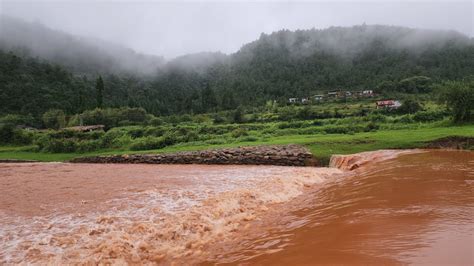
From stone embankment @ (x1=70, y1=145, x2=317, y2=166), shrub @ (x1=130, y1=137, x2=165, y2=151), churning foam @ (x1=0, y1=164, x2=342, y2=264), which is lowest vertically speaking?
churning foam @ (x1=0, y1=164, x2=342, y2=264)

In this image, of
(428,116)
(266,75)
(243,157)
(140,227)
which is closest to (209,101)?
(266,75)

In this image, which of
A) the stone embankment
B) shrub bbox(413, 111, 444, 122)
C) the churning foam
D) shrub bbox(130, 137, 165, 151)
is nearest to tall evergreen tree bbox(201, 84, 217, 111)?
shrub bbox(130, 137, 165, 151)

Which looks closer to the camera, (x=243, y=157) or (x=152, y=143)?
(x=243, y=157)

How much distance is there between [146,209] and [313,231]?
5022 millimetres

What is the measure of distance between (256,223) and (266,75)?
14498 cm

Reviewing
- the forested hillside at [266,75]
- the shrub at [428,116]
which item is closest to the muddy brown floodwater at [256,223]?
the shrub at [428,116]

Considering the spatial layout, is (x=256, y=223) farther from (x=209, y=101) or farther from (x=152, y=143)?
(x=209, y=101)

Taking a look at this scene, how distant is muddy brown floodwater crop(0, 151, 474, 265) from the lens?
559 cm

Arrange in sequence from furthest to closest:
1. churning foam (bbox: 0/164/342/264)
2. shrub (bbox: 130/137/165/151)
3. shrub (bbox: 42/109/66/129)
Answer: shrub (bbox: 42/109/66/129), shrub (bbox: 130/137/165/151), churning foam (bbox: 0/164/342/264)

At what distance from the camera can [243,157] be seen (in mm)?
24094

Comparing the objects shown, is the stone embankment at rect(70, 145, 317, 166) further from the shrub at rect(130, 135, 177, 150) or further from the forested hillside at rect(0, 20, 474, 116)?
the forested hillside at rect(0, 20, 474, 116)

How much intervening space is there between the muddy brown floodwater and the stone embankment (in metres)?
8.77

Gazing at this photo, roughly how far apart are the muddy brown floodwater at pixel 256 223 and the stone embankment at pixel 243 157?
8772mm

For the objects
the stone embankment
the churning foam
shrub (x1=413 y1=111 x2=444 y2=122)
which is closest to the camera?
the churning foam
